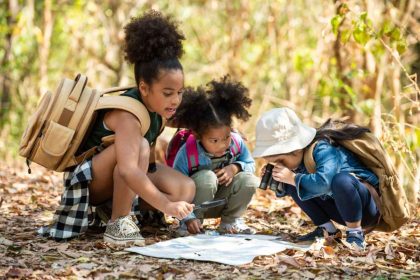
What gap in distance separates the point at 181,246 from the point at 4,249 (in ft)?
3.13

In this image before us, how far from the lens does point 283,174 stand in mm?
3824

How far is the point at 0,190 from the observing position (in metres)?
5.66

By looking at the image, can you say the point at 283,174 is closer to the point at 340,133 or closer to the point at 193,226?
the point at 340,133

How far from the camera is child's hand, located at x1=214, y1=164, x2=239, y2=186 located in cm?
434

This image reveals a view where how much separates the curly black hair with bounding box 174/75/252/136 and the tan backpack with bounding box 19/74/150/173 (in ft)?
1.59

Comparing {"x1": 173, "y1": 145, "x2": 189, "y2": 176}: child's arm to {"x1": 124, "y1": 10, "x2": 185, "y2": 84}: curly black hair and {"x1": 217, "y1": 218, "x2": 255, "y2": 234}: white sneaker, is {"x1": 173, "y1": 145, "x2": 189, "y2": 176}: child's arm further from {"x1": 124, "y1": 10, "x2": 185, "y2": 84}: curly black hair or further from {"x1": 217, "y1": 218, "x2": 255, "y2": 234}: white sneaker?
{"x1": 124, "y1": 10, "x2": 185, "y2": 84}: curly black hair

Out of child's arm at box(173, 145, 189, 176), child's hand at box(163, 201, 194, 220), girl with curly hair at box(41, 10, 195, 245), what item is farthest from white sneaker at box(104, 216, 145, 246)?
child's arm at box(173, 145, 189, 176)

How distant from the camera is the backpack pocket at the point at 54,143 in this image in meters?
3.85

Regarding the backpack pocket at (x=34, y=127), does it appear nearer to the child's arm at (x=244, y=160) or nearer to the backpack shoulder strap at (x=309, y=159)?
the child's arm at (x=244, y=160)

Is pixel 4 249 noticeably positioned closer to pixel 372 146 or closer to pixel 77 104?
pixel 77 104

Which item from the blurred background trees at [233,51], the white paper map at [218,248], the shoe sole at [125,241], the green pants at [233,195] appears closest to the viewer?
the white paper map at [218,248]

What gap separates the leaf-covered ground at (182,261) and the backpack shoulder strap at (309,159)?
1.47 ft

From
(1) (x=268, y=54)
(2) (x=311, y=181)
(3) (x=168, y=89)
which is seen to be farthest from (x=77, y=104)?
(1) (x=268, y=54)

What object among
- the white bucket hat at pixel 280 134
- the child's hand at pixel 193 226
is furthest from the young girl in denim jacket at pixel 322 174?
the child's hand at pixel 193 226
